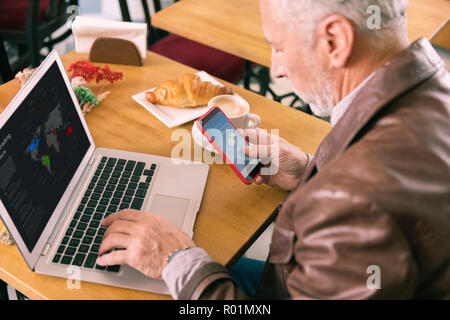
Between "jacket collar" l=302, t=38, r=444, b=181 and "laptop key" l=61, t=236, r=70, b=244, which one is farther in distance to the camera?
"laptop key" l=61, t=236, r=70, b=244

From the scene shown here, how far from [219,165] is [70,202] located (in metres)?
0.40

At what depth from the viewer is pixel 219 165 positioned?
1.10 meters

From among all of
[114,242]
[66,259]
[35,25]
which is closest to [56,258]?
[66,259]

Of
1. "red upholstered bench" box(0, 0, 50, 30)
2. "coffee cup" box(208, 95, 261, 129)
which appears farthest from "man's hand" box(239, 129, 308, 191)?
"red upholstered bench" box(0, 0, 50, 30)

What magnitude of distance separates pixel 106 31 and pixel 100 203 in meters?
0.74

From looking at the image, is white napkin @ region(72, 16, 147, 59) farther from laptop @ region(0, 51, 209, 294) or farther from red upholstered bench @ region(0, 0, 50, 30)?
red upholstered bench @ region(0, 0, 50, 30)

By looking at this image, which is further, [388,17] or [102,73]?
[102,73]

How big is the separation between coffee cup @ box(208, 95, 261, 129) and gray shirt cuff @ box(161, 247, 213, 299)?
0.44 metres

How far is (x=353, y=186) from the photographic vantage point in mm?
602

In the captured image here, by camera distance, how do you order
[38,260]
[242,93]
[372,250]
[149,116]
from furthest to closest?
1. [242,93]
2. [149,116]
3. [38,260]
4. [372,250]

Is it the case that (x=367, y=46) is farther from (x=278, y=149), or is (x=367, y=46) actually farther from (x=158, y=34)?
(x=158, y=34)

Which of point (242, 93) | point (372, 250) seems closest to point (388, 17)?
point (372, 250)

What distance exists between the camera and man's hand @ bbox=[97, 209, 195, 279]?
A: 2.60ft

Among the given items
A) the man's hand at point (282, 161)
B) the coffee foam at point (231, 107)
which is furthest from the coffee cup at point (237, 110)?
the man's hand at point (282, 161)
